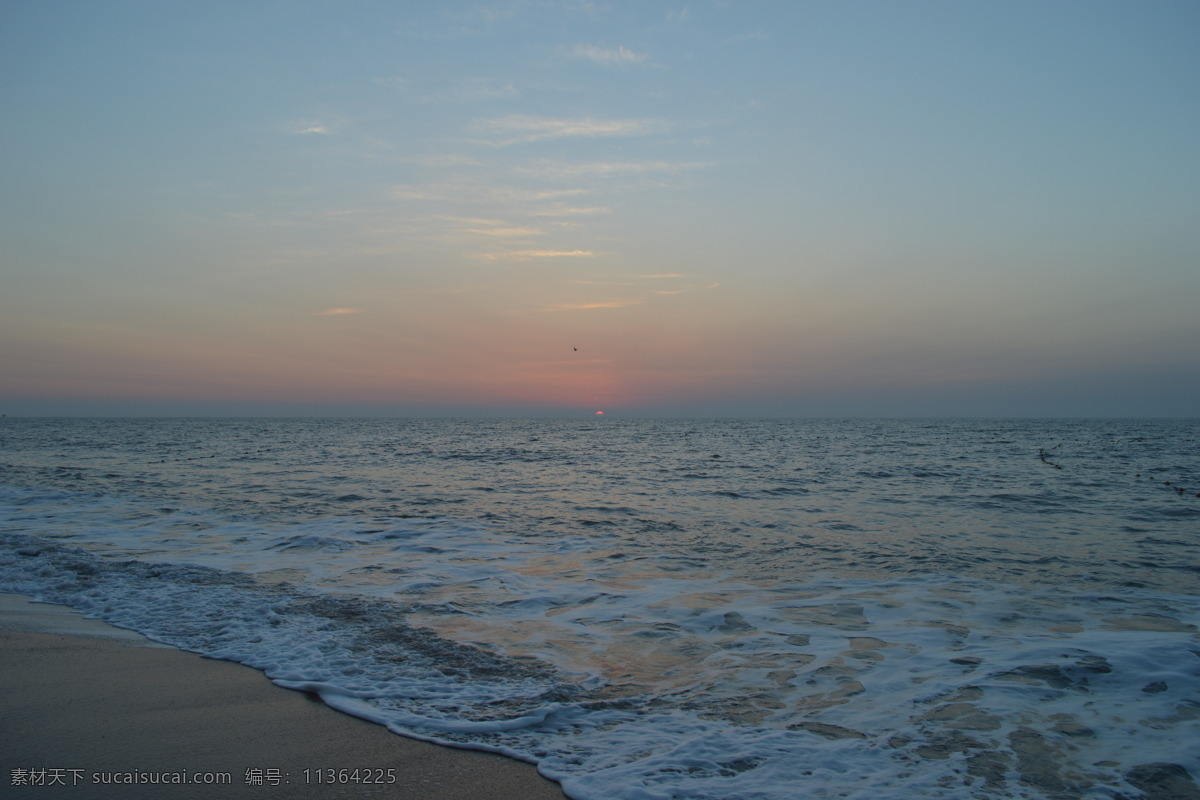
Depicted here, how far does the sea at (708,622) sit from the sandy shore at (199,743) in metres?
0.29

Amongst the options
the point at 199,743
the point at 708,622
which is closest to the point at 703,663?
the point at 708,622

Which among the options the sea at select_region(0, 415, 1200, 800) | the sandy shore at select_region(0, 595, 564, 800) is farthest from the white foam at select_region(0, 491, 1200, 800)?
the sandy shore at select_region(0, 595, 564, 800)

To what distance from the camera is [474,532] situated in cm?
1430

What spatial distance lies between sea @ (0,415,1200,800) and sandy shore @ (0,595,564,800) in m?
0.29

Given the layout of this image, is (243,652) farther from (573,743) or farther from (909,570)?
(909,570)

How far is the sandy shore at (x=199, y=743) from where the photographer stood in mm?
4039

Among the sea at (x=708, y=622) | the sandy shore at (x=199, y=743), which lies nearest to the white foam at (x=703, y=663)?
the sea at (x=708, y=622)

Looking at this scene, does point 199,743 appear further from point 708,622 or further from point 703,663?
point 708,622

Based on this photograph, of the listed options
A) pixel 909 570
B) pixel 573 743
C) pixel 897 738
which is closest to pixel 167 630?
pixel 573 743

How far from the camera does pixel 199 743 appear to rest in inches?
179

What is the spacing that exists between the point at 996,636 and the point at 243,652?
8.01 metres

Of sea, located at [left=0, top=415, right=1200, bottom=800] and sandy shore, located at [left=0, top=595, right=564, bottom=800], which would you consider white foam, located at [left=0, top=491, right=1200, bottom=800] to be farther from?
sandy shore, located at [left=0, top=595, right=564, bottom=800]

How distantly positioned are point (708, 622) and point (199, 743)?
208 inches

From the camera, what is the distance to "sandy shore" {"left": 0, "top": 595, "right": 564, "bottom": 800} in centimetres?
404
